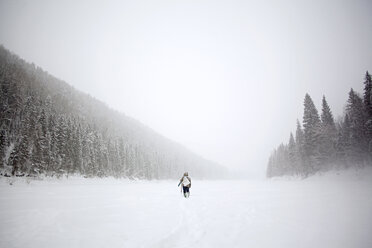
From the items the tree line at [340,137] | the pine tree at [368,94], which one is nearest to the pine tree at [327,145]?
the tree line at [340,137]

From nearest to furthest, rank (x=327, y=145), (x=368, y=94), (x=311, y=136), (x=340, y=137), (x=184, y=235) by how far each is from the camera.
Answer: (x=184, y=235) < (x=368, y=94) < (x=340, y=137) < (x=327, y=145) < (x=311, y=136)

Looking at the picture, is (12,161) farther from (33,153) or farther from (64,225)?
(64,225)

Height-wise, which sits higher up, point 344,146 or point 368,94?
point 368,94

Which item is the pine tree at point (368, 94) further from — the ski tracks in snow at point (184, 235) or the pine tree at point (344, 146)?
the ski tracks in snow at point (184, 235)

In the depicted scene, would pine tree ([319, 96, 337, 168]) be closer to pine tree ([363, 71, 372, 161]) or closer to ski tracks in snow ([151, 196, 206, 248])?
pine tree ([363, 71, 372, 161])

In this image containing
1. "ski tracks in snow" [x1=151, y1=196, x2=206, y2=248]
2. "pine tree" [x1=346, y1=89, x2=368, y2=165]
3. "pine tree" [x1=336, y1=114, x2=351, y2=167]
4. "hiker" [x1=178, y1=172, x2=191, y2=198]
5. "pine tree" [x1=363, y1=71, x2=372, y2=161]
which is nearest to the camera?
"ski tracks in snow" [x1=151, y1=196, x2=206, y2=248]

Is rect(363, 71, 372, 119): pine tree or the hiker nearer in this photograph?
the hiker

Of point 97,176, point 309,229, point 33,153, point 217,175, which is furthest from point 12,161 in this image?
point 217,175

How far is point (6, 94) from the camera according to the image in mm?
49406

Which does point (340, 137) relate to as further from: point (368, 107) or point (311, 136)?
point (368, 107)

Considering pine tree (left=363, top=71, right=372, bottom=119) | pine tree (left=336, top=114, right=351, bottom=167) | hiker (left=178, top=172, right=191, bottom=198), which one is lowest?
hiker (left=178, top=172, right=191, bottom=198)

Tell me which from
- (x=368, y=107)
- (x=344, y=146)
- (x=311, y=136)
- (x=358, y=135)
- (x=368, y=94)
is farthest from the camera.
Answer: (x=311, y=136)

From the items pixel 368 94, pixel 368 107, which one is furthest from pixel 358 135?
pixel 368 94

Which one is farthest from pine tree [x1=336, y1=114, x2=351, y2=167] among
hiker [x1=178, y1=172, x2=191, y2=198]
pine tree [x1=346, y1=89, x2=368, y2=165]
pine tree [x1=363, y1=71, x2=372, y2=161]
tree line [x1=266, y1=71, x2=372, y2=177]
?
hiker [x1=178, y1=172, x2=191, y2=198]
